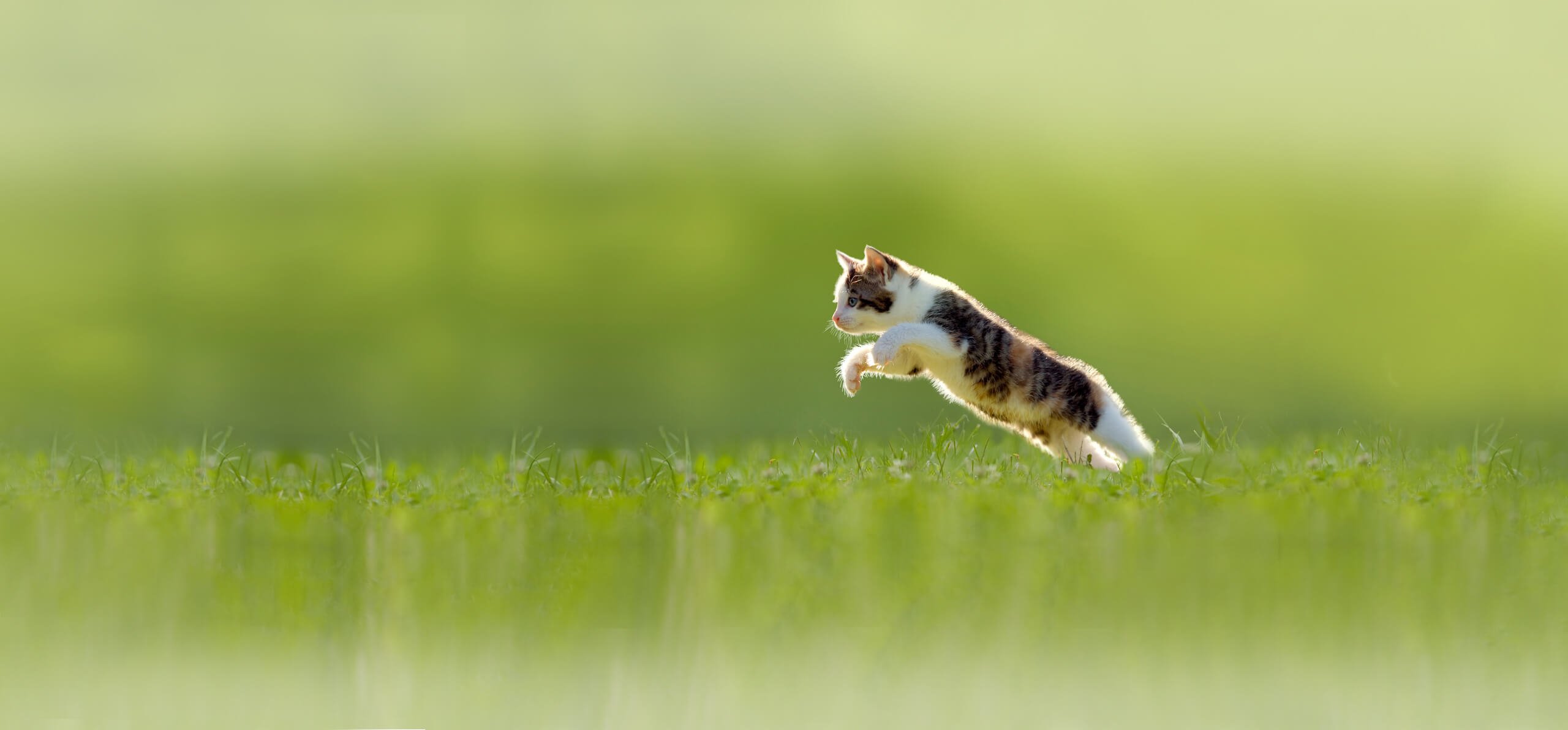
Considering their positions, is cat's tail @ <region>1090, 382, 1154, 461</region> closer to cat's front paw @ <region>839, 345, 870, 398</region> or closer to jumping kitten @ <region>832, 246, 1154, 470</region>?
jumping kitten @ <region>832, 246, 1154, 470</region>

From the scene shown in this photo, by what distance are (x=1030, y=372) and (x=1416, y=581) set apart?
3.09 meters

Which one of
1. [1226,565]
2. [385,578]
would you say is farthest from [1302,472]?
[385,578]

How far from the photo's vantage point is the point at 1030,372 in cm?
770

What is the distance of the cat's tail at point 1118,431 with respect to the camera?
7.54 m

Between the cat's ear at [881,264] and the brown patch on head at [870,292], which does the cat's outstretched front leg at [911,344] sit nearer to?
the brown patch on head at [870,292]

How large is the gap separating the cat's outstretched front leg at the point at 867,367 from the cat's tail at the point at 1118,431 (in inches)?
47.7

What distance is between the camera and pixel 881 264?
Answer: 7816mm

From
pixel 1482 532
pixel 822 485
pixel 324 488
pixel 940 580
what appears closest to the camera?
pixel 940 580

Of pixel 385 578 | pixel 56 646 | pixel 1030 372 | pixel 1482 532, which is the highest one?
pixel 1030 372

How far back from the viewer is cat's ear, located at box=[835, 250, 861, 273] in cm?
799

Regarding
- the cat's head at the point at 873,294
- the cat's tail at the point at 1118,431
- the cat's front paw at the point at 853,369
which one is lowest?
the cat's tail at the point at 1118,431

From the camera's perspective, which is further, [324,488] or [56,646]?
[324,488]

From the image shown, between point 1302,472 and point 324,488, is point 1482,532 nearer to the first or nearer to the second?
point 1302,472

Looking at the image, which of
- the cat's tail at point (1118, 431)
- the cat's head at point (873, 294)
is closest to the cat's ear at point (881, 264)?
the cat's head at point (873, 294)
